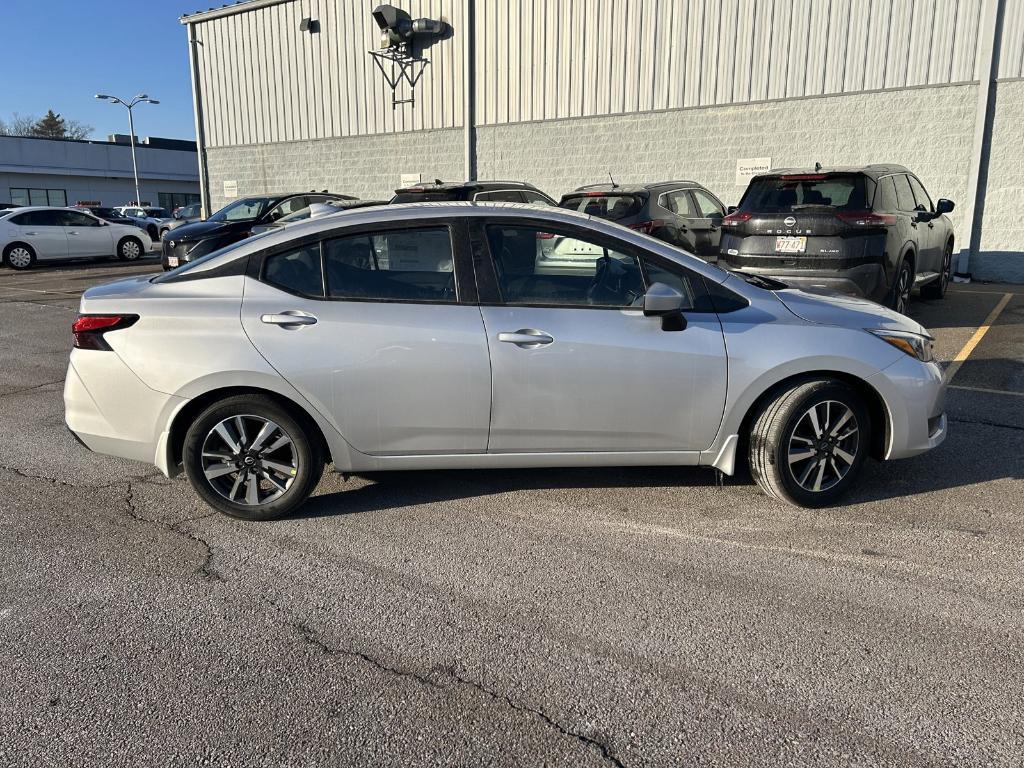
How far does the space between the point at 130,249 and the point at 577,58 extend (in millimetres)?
13185

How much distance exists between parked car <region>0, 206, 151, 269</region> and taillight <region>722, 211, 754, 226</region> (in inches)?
694

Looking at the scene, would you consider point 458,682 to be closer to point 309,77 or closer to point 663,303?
point 663,303

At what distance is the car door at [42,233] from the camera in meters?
19.0

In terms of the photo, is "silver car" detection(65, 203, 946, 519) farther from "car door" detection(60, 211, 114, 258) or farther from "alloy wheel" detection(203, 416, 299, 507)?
"car door" detection(60, 211, 114, 258)

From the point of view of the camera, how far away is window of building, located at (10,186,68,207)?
51.9 m

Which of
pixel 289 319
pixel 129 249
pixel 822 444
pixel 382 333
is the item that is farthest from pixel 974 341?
pixel 129 249

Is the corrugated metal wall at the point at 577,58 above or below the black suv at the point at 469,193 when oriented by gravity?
above

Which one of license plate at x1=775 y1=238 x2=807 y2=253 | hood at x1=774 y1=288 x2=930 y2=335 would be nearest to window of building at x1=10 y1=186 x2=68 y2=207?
license plate at x1=775 y1=238 x2=807 y2=253

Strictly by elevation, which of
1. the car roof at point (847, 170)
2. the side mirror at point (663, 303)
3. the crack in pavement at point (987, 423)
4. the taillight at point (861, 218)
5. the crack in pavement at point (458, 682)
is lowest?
the crack in pavement at point (458, 682)

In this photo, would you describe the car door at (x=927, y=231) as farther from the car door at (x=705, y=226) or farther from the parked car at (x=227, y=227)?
the parked car at (x=227, y=227)

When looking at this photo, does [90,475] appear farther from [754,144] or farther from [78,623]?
[754,144]

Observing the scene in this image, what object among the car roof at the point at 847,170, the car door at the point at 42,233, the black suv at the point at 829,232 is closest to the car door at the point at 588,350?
the black suv at the point at 829,232

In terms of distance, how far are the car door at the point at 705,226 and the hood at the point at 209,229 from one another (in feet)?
27.2

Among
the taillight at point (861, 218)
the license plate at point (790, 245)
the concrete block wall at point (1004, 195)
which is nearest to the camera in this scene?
the taillight at point (861, 218)
